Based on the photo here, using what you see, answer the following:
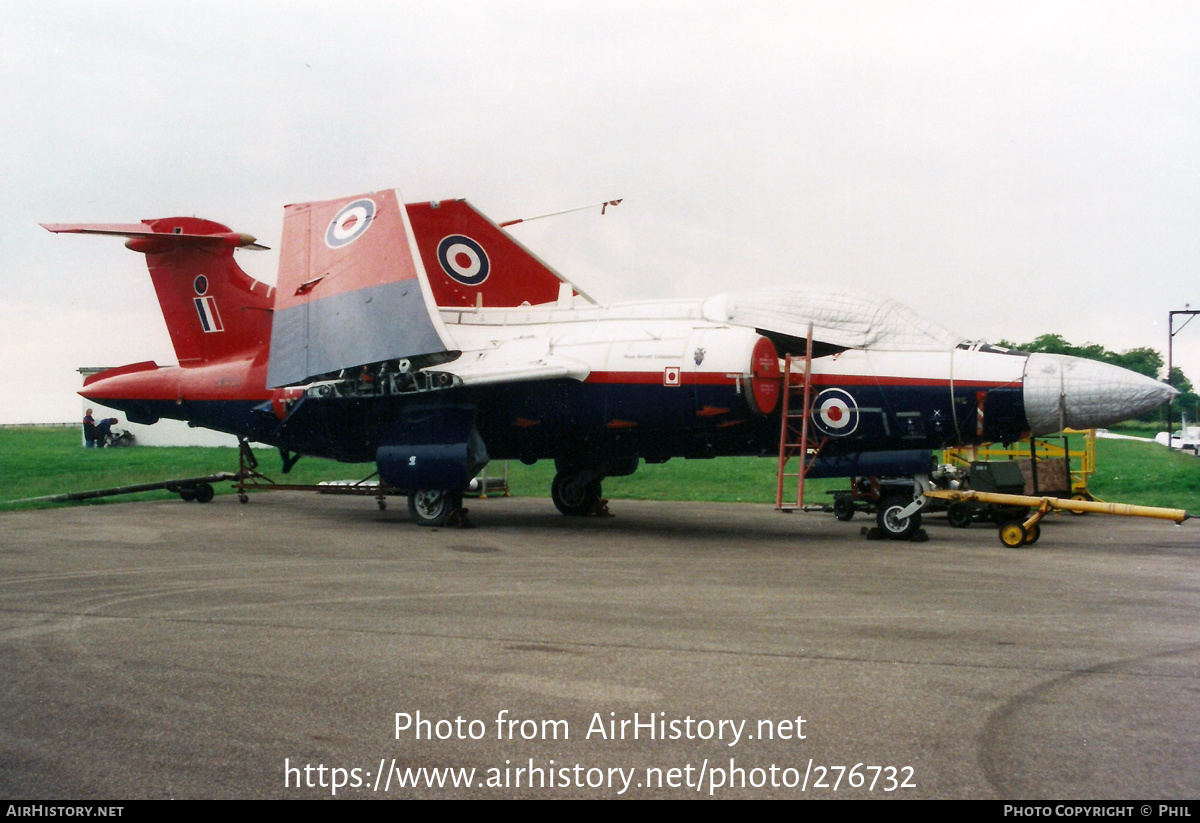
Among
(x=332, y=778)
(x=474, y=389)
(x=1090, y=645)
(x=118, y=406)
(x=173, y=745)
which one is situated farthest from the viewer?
(x=118, y=406)

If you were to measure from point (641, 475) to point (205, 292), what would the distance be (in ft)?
48.2

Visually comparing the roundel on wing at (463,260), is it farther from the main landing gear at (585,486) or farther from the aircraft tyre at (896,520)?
the aircraft tyre at (896,520)

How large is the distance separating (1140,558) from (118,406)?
63.6 ft

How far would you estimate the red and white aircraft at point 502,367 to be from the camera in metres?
13.3

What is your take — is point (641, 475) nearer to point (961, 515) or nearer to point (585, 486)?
point (585, 486)

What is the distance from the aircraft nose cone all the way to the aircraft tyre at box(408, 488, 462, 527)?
29.4 feet

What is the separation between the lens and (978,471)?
16.2 m

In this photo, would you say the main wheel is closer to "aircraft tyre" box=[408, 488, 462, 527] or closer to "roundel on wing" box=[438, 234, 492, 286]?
"aircraft tyre" box=[408, 488, 462, 527]

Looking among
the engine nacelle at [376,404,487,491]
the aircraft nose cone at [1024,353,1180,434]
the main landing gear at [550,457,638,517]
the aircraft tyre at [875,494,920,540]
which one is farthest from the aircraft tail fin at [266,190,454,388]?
the aircraft nose cone at [1024,353,1180,434]

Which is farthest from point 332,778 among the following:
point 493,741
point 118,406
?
point 118,406

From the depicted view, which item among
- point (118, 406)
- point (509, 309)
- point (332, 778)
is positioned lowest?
point (332, 778)

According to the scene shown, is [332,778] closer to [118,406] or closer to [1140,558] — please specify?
[1140,558]

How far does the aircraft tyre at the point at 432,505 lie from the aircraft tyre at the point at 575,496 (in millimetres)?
3329

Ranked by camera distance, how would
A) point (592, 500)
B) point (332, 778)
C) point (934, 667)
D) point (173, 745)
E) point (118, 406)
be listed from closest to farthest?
point (332, 778), point (173, 745), point (934, 667), point (592, 500), point (118, 406)
